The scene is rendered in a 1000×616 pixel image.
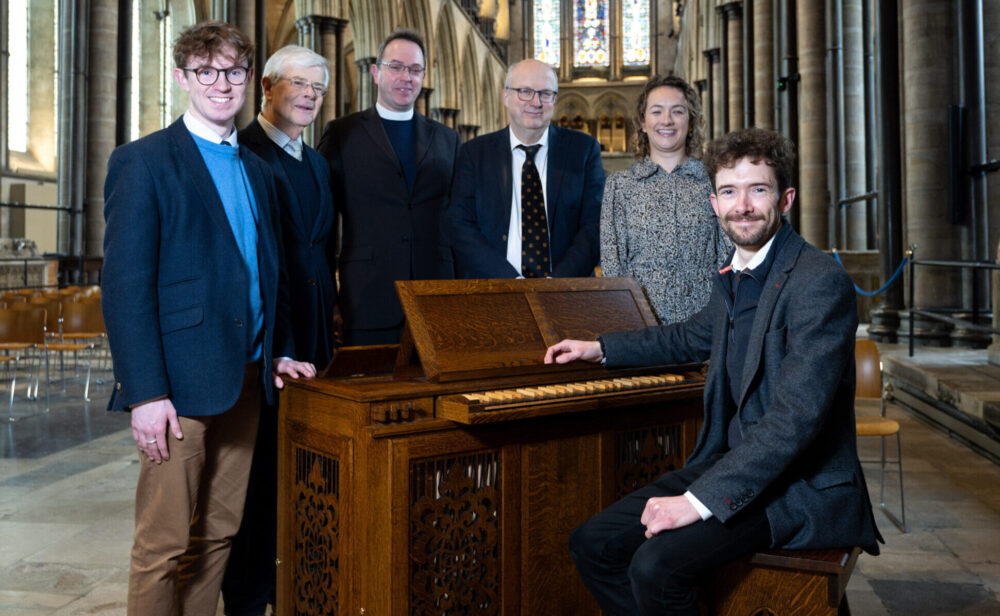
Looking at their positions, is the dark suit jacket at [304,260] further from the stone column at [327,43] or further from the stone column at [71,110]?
the stone column at [71,110]

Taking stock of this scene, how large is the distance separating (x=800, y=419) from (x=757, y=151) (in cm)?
61

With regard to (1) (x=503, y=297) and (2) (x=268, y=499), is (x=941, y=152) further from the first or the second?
(2) (x=268, y=499)

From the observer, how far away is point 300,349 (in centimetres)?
287

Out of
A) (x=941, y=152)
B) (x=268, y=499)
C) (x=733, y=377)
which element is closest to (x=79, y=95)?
(x=941, y=152)

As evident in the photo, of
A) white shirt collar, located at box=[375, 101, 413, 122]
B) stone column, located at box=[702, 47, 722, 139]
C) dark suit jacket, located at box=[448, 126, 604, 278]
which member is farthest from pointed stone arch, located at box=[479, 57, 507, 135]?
dark suit jacket, located at box=[448, 126, 604, 278]

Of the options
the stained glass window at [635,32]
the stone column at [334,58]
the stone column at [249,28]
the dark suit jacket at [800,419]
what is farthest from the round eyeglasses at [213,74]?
the stained glass window at [635,32]

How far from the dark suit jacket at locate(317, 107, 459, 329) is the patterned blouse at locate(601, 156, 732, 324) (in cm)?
75

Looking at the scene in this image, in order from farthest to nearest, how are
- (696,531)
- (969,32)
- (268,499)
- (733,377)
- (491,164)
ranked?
(969,32), (491,164), (268,499), (733,377), (696,531)

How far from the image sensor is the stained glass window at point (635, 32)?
4081 centimetres

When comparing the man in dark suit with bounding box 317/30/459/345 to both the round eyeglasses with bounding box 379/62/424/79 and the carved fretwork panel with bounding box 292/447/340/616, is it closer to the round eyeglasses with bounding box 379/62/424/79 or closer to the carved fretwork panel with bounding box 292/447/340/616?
the round eyeglasses with bounding box 379/62/424/79

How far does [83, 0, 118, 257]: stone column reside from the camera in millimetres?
14125

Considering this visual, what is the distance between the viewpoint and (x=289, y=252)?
9.43ft

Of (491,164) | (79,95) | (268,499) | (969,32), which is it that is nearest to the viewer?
(268,499)

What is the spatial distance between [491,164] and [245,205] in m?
1.14
